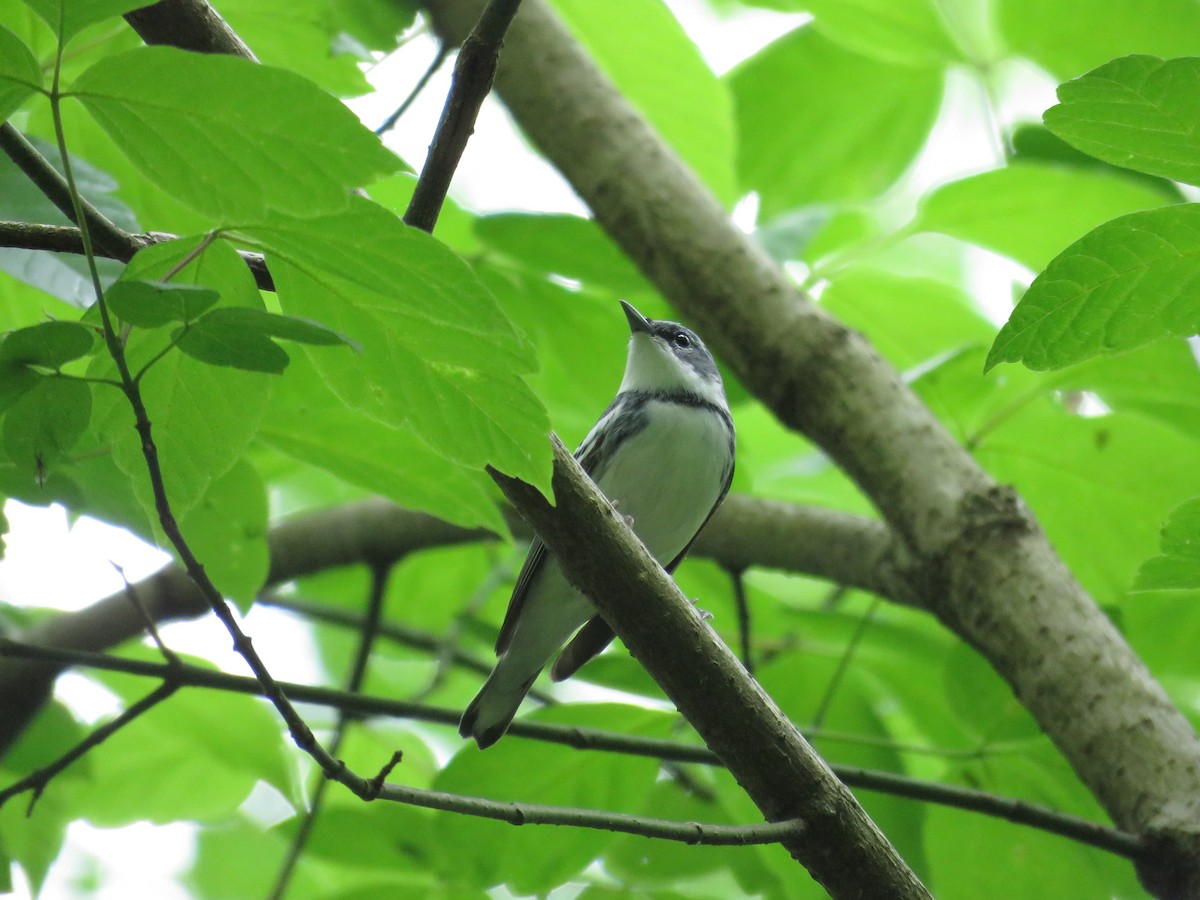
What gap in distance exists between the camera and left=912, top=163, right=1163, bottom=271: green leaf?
119 inches

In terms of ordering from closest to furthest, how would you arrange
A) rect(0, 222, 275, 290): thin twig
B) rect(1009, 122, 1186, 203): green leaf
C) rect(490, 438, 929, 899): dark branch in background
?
1. rect(0, 222, 275, 290): thin twig
2. rect(490, 438, 929, 899): dark branch in background
3. rect(1009, 122, 1186, 203): green leaf

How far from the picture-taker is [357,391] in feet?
5.25

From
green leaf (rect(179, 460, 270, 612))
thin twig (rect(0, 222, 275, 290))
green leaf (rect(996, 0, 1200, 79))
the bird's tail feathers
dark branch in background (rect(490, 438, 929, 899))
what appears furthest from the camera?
the bird's tail feathers

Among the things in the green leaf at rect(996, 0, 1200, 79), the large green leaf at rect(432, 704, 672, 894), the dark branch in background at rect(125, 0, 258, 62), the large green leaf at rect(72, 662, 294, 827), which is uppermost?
the green leaf at rect(996, 0, 1200, 79)

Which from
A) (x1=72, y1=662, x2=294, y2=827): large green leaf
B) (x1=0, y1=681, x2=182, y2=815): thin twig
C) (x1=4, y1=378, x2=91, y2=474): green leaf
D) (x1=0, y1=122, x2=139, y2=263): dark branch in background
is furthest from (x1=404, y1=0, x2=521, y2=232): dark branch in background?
(x1=72, y1=662, x2=294, y2=827): large green leaf

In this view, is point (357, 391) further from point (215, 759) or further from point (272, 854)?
point (272, 854)

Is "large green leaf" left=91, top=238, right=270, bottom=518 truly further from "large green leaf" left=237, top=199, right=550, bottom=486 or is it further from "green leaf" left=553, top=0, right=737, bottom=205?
"green leaf" left=553, top=0, right=737, bottom=205

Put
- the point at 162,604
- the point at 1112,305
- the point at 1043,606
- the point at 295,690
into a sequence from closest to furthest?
1. the point at 1112,305
2. the point at 295,690
3. the point at 1043,606
4. the point at 162,604

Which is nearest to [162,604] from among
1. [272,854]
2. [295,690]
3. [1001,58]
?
[272,854]

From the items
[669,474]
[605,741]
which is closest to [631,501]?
[669,474]

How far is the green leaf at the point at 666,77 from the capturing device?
11.0 feet

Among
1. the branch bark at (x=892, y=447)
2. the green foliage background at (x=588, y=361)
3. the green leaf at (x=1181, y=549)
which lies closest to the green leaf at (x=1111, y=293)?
the green foliage background at (x=588, y=361)

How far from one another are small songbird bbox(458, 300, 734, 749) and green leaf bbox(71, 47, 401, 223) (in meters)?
2.15

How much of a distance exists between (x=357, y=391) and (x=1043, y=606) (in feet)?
5.99
